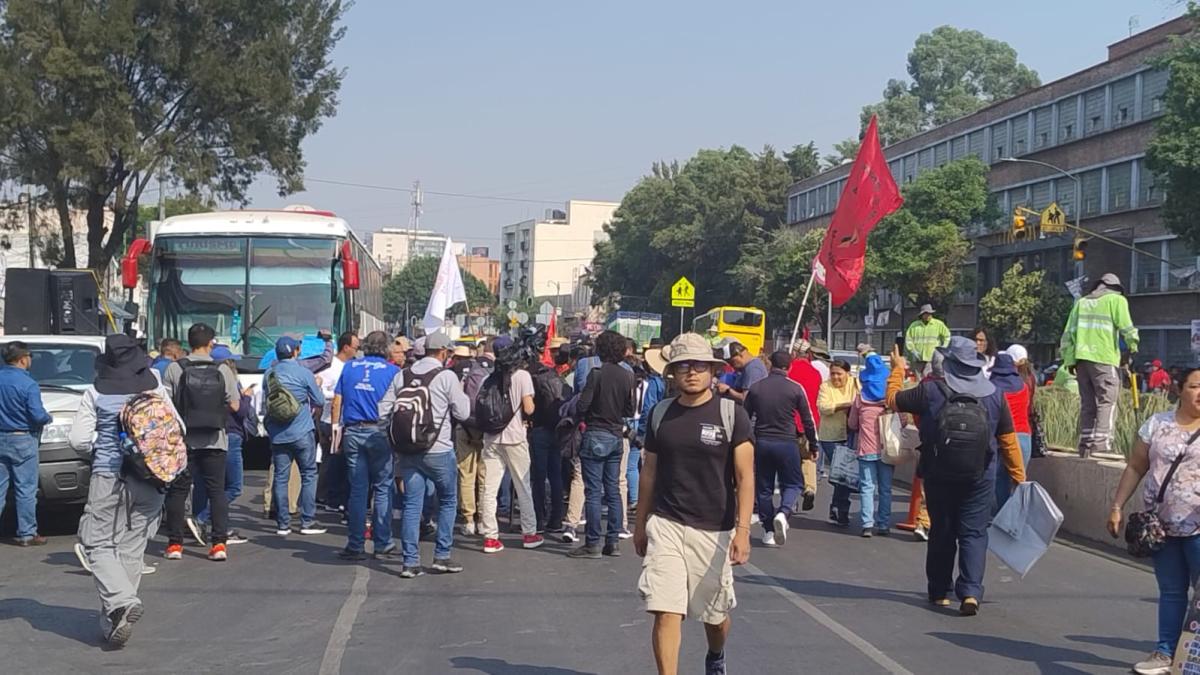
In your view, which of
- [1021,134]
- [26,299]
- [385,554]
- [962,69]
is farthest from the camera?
[962,69]

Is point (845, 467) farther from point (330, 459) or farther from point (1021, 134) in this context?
point (1021, 134)

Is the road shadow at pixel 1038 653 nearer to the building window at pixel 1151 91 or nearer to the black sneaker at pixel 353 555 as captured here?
the black sneaker at pixel 353 555

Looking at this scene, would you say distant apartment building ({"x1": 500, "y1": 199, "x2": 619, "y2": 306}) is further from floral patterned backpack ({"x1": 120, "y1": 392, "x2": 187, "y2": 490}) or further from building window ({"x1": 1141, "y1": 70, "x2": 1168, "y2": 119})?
floral patterned backpack ({"x1": 120, "y1": 392, "x2": 187, "y2": 490})

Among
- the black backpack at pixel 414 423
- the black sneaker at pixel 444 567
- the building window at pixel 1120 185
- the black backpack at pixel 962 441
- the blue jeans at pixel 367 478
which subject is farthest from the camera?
the building window at pixel 1120 185

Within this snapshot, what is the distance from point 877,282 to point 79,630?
51.2 metres

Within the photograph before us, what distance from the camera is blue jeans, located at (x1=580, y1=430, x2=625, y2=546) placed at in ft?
34.3

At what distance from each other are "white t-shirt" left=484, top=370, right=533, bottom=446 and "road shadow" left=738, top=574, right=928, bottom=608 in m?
2.28

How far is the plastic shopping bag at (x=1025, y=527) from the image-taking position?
325 inches

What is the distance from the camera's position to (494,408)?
34.9 feet

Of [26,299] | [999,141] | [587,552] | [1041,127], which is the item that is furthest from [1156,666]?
[999,141]

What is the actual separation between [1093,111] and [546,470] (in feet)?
145

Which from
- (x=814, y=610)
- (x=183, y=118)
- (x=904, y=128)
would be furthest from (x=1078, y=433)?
(x=904, y=128)

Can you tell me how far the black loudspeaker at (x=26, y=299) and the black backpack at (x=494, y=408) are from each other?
48.7 ft

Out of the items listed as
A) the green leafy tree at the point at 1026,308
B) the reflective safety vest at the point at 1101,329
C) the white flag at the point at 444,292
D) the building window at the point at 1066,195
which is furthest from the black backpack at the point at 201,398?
the building window at the point at 1066,195
